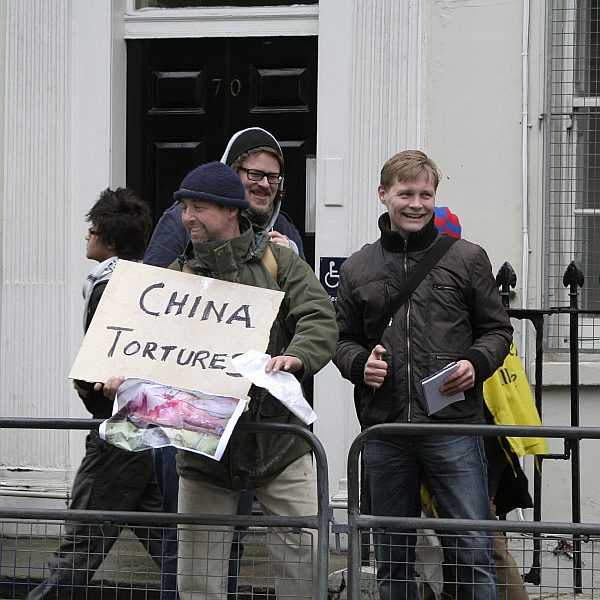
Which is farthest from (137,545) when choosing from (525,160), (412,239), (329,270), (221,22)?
(221,22)

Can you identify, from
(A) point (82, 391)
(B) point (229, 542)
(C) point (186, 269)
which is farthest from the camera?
(A) point (82, 391)

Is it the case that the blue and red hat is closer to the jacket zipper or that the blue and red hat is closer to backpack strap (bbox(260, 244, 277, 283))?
the jacket zipper

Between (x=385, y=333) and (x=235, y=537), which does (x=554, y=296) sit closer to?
(x=385, y=333)

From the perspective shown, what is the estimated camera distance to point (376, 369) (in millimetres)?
4570

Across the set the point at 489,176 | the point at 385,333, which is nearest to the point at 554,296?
the point at 489,176

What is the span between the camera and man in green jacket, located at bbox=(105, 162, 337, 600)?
430cm

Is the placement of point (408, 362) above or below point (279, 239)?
below

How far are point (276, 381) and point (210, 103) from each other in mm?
3778

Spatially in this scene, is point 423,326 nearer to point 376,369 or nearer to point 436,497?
point 376,369

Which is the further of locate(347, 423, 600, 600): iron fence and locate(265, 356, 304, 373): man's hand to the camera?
locate(265, 356, 304, 373): man's hand

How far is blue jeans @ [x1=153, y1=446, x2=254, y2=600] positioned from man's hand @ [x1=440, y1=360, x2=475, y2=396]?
79 centimetres

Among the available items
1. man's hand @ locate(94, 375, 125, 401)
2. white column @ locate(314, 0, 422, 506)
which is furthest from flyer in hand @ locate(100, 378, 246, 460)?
white column @ locate(314, 0, 422, 506)

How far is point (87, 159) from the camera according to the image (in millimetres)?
7223

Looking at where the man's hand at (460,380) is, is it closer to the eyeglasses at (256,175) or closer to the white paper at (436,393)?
the white paper at (436,393)
